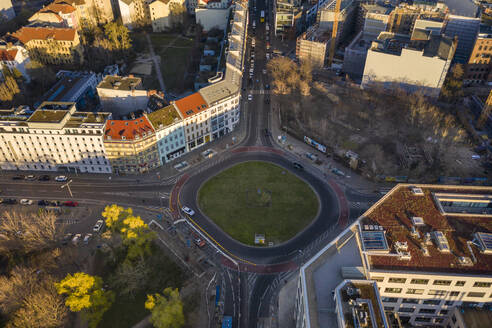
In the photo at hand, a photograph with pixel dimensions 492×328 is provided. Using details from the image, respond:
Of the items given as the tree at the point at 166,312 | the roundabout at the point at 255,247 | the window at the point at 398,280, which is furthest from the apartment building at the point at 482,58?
the tree at the point at 166,312

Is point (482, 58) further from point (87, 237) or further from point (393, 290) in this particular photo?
point (87, 237)

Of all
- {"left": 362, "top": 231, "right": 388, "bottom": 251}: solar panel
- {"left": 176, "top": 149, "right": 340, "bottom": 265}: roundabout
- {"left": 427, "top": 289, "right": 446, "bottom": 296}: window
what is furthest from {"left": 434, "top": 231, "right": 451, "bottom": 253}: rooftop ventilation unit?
{"left": 176, "top": 149, "right": 340, "bottom": 265}: roundabout

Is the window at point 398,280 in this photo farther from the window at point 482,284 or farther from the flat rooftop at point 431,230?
the window at point 482,284

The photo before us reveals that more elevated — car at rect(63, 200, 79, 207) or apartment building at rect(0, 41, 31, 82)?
apartment building at rect(0, 41, 31, 82)

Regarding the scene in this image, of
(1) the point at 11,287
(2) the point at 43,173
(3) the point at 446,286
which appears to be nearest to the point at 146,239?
(1) the point at 11,287

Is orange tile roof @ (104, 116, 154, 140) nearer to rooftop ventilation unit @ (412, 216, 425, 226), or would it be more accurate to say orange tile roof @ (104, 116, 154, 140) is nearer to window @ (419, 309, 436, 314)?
rooftop ventilation unit @ (412, 216, 425, 226)

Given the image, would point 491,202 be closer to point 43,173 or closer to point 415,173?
point 415,173
